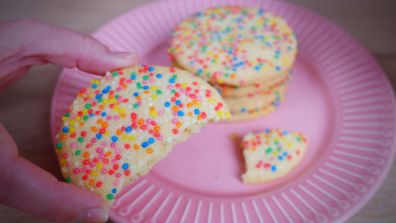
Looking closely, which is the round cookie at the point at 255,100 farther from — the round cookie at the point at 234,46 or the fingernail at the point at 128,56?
the fingernail at the point at 128,56

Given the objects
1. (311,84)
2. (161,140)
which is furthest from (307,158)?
(161,140)

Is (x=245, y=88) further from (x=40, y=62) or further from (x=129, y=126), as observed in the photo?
(x=40, y=62)

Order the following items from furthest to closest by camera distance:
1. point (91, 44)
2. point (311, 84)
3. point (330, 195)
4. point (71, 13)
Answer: point (71, 13), point (311, 84), point (91, 44), point (330, 195)

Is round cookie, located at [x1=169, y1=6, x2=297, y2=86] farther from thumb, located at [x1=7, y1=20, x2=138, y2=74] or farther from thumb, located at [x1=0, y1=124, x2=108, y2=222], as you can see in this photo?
thumb, located at [x1=0, y1=124, x2=108, y2=222]

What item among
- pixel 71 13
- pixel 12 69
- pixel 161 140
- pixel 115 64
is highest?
pixel 71 13

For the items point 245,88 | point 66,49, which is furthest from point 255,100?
point 66,49

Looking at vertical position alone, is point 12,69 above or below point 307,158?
above

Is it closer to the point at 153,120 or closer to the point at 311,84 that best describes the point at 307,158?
the point at 311,84
